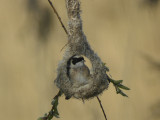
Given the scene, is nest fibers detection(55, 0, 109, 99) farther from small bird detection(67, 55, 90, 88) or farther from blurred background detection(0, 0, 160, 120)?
blurred background detection(0, 0, 160, 120)

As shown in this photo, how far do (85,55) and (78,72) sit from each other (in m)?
0.06

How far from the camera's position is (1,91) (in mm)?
3531

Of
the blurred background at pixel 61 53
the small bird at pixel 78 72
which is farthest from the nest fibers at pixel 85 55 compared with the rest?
the blurred background at pixel 61 53

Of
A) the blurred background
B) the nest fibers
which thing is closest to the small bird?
the nest fibers

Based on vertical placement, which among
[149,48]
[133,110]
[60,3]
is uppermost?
[60,3]

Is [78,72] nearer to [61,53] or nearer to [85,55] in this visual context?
[85,55]

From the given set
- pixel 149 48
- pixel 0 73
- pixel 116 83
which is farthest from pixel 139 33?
pixel 116 83

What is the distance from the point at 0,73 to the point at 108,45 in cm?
91

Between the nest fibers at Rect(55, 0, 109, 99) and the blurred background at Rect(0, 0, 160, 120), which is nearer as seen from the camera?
the nest fibers at Rect(55, 0, 109, 99)

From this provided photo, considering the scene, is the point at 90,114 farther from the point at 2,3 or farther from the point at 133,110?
the point at 2,3

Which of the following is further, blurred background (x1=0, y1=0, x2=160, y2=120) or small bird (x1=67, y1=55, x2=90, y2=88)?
blurred background (x1=0, y1=0, x2=160, y2=120)

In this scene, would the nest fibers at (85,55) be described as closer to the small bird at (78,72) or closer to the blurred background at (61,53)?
the small bird at (78,72)

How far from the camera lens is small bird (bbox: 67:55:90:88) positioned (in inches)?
50.4

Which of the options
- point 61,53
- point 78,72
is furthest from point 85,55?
point 61,53
